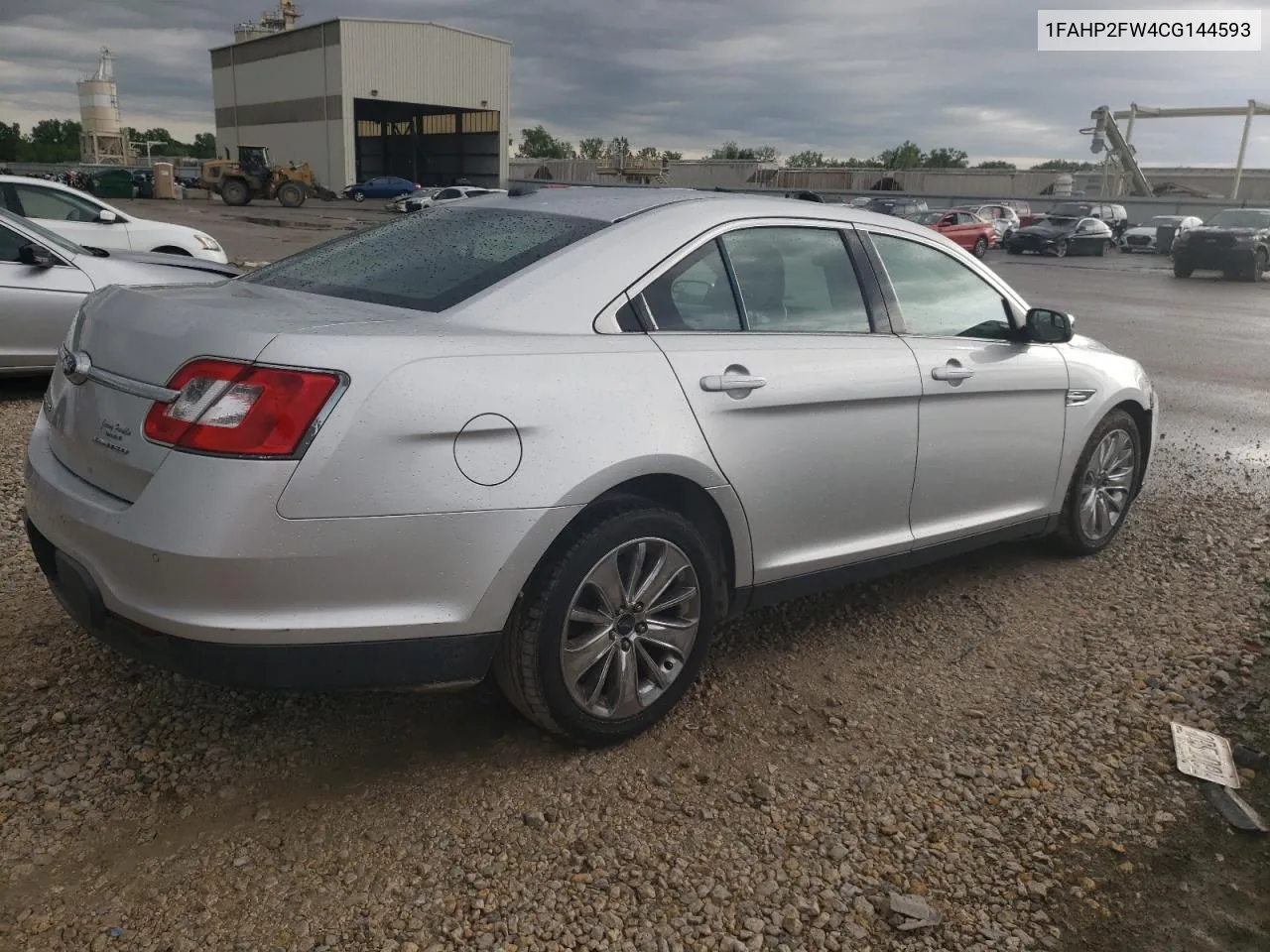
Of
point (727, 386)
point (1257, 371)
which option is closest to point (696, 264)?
point (727, 386)

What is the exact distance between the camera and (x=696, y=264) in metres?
3.29

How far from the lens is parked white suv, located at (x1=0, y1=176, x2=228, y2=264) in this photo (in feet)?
33.3

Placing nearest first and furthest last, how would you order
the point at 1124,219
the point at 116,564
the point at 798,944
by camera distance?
the point at 798,944, the point at 116,564, the point at 1124,219

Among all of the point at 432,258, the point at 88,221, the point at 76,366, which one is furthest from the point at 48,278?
the point at 432,258

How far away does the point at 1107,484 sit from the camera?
4996mm

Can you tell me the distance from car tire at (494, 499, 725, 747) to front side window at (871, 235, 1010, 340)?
4.57 feet

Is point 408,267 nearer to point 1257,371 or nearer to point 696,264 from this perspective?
point 696,264

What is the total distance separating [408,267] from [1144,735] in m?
2.79

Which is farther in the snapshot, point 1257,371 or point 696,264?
point 1257,371

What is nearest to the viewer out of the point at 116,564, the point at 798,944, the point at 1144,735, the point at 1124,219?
the point at 798,944

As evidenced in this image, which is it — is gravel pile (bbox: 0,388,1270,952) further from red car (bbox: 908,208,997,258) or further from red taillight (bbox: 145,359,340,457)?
red car (bbox: 908,208,997,258)

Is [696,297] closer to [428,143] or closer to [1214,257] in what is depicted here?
[1214,257]

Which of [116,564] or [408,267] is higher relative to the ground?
[408,267]

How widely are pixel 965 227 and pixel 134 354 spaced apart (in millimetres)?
31601
